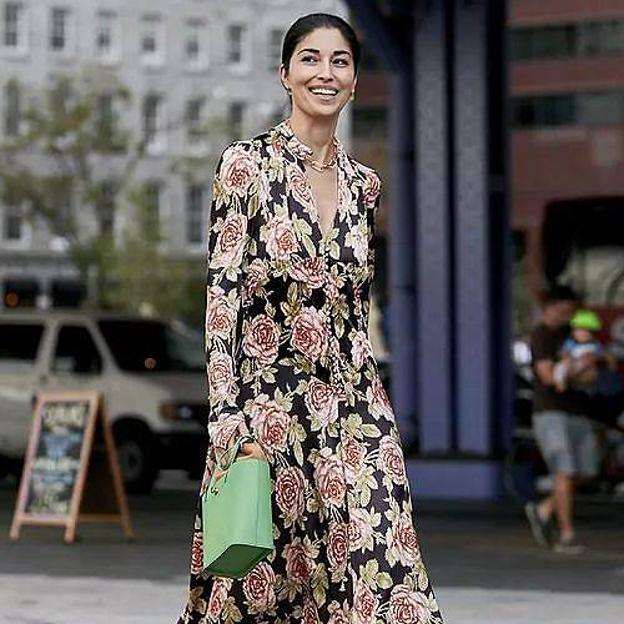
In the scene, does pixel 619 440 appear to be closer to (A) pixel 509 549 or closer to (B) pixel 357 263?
(A) pixel 509 549

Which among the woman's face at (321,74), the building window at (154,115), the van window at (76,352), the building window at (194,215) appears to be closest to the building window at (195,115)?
the building window at (154,115)

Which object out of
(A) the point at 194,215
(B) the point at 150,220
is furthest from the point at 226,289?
(A) the point at 194,215

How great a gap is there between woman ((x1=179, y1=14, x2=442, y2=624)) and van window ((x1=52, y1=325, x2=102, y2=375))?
16.0 m

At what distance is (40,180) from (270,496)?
2085 inches

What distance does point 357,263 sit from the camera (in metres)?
5.88

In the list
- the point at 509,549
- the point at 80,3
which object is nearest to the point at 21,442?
the point at 509,549

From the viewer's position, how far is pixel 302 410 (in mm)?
5816

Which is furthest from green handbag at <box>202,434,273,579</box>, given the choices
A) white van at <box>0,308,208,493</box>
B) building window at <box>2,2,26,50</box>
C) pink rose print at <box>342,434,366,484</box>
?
building window at <box>2,2,26,50</box>

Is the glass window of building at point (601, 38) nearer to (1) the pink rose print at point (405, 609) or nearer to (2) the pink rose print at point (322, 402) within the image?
(2) the pink rose print at point (322, 402)

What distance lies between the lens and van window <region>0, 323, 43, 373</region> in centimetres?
2181

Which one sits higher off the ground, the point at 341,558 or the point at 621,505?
the point at 341,558

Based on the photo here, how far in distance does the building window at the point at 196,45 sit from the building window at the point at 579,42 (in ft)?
122

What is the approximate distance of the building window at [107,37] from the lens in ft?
263

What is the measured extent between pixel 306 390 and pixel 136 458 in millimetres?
15410
